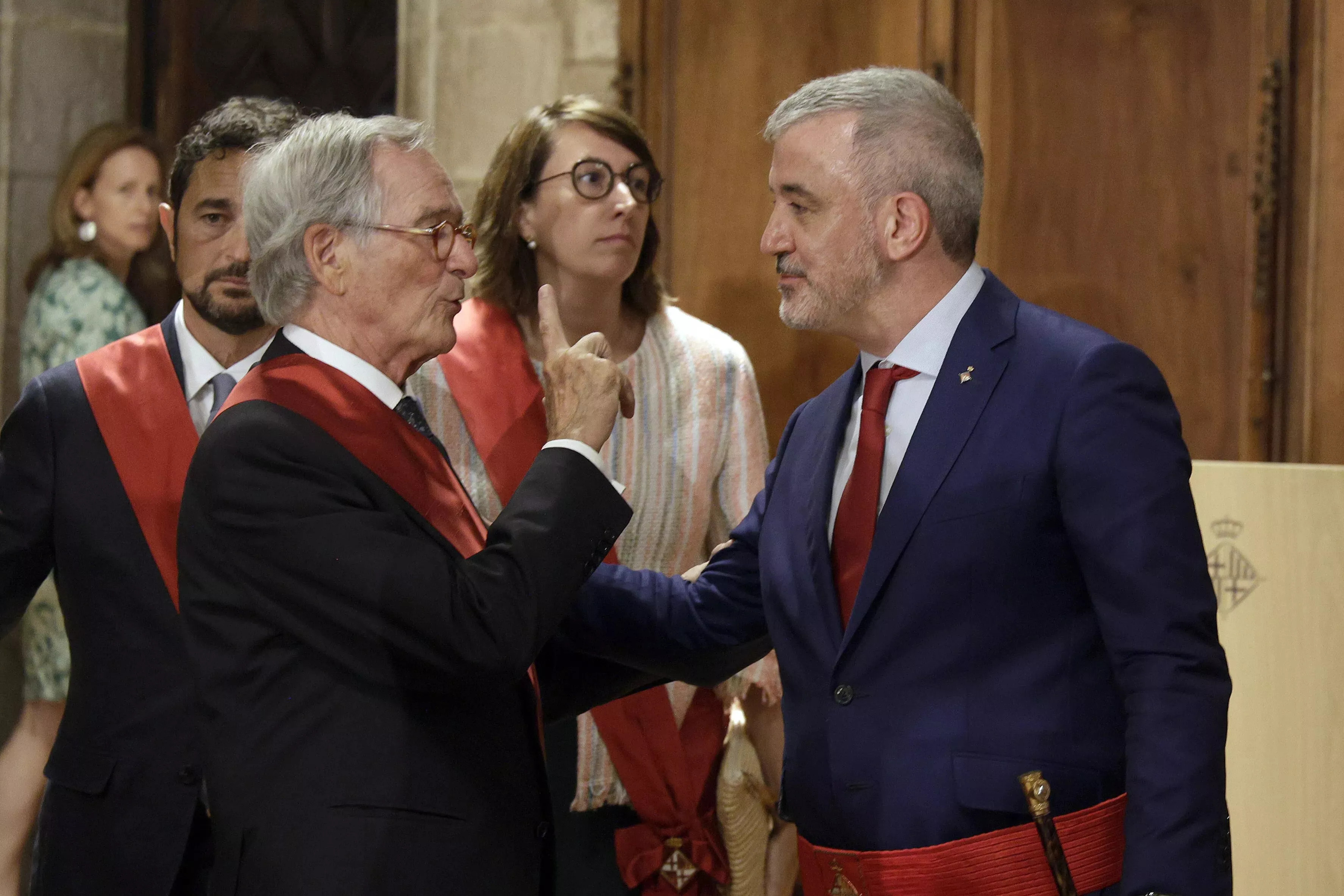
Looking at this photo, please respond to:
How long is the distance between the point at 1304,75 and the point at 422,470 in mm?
2426

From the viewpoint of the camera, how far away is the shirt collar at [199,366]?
231cm

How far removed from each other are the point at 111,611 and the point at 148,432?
0.90ft

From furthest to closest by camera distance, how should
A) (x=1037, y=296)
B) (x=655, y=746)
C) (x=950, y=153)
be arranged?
(x=1037, y=296) → (x=655, y=746) → (x=950, y=153)

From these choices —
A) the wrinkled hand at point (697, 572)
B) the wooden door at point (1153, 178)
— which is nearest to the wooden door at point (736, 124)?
the wooden door at point (1153, 178)

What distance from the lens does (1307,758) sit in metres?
2.66

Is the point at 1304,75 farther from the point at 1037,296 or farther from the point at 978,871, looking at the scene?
the point at 978,871

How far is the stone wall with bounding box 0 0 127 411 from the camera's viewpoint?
14.7ft

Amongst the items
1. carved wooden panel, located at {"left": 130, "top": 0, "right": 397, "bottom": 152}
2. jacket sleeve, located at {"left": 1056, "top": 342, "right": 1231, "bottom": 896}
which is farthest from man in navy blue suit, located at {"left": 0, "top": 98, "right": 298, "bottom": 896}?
carved wooden panel, located at {"left": 130, "top": 0, "right": 397, "bottom": 152}

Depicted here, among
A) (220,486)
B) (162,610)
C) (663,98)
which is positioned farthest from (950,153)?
(663,98)

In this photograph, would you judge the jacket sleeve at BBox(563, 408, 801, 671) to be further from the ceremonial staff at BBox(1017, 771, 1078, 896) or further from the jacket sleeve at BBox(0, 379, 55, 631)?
the jacket sleeve at BBox(0, 379, 55, 631)

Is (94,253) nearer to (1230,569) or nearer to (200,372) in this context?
(200,372)

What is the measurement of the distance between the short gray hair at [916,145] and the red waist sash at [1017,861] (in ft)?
2.47

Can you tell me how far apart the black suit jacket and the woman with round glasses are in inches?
33.2

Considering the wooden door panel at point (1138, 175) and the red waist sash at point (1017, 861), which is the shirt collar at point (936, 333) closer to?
the red waist sash at point (1017, 861)
